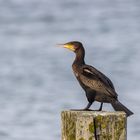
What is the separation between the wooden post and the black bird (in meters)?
2.05

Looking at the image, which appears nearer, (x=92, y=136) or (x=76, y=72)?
(x=92, y=136)

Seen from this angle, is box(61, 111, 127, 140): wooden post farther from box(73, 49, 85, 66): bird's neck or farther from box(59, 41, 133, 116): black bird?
box(73, 49, 85, 66): bird's neck

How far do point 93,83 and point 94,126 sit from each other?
2.90m

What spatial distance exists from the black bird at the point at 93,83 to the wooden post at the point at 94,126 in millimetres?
2046

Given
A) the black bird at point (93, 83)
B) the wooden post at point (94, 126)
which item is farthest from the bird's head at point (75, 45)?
the wooden post at point (94, 126)

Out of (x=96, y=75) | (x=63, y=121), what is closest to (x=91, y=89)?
(x=96, y=75)

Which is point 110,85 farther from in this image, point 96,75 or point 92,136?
point 92,136

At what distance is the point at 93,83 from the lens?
24.2 ft

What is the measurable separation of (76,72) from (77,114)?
336 centimetres

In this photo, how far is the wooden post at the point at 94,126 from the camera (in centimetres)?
447

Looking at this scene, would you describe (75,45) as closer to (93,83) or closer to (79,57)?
(79,57)

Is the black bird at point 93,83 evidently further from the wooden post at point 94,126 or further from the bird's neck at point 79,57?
the wooden post at point 94,126

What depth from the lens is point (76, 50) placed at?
316 inches

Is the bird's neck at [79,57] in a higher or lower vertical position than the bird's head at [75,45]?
lower
